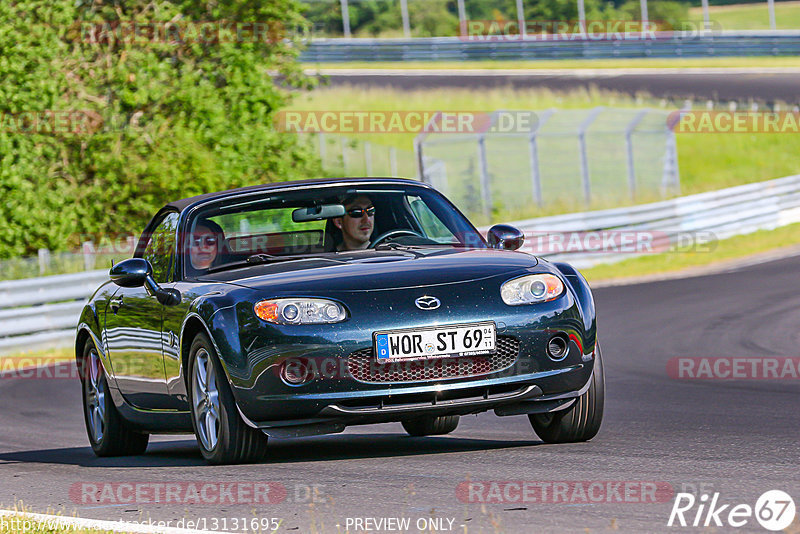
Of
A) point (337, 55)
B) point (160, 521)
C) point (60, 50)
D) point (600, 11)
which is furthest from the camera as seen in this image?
point (600, 11)

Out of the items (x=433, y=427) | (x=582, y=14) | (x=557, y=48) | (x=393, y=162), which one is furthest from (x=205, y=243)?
(x=582, y=14)

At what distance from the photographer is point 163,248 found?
841cm

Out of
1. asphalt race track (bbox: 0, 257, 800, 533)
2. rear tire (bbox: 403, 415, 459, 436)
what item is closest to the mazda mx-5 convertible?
asphalt race track (bbox: 0, 257, 800, 533)

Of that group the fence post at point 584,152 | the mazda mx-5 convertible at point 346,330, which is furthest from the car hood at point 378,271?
the fence post at point 584,152

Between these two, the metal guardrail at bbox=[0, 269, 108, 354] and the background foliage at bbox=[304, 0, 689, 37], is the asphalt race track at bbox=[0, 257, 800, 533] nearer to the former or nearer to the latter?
the metal guardrail at bbox=[0, 269, 108, 354]

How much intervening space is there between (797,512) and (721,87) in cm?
3710

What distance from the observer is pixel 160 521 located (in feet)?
18.1

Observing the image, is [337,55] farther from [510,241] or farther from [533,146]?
[510,241]

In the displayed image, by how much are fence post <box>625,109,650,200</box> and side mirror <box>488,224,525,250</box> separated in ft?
59.5

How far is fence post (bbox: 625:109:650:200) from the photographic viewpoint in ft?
86.3

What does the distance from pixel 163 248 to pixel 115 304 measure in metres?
0.53

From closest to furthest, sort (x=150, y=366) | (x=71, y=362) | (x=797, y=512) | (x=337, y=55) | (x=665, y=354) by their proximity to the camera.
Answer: (x=797, y=512) → (x=150, y=366) → (x=665, y=354) → (x=71, y=362) → (x=337, y=55)

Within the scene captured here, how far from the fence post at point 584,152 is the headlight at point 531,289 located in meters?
18.1

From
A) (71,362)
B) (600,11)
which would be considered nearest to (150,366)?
(71,362)
